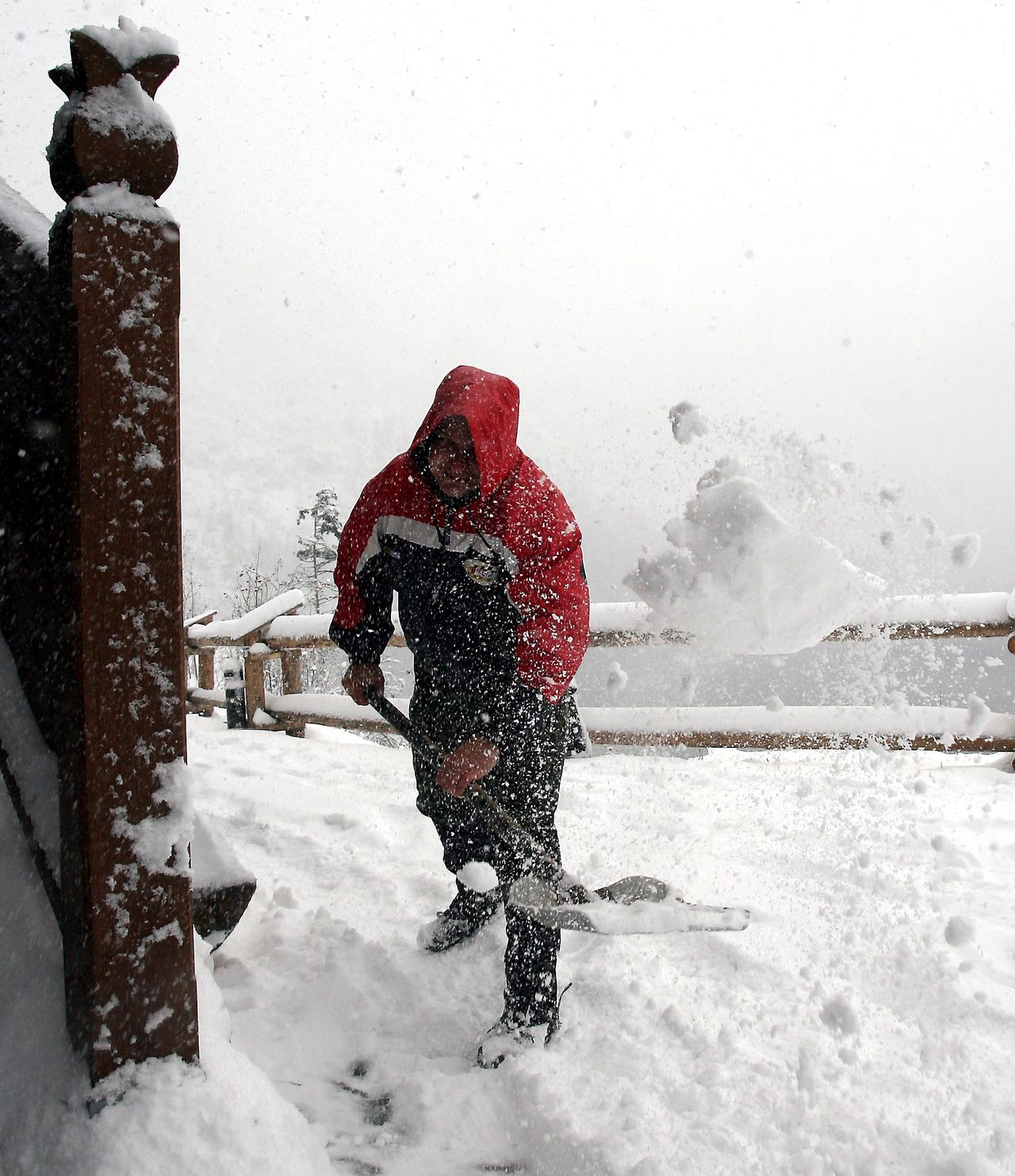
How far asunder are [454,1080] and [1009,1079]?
4.33ft

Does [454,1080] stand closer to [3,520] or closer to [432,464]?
[432,464]

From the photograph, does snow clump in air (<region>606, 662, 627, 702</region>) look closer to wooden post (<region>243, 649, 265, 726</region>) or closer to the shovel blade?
the shovel blade

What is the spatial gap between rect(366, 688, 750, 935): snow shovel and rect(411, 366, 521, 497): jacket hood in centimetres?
85

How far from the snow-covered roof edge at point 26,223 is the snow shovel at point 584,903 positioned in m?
1.52

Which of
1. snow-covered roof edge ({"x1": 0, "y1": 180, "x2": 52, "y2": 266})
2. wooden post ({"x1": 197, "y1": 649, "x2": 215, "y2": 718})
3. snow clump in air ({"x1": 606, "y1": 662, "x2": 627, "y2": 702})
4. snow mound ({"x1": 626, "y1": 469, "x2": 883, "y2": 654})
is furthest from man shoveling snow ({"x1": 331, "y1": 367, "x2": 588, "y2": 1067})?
wooden post ({"x1": 197, "y1": 649, "x2": 215, "y2": 718})

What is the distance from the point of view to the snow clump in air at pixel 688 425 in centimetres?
296

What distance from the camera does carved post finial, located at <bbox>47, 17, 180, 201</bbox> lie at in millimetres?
1150

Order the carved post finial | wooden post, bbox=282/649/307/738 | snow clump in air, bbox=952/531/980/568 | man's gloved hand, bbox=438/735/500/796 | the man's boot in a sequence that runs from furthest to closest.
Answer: wooden post, bbox=282/649/307/738, snow clump in air, bbox=952/531/980/568, the man's boot, man's gloved hand, bbox=438/735/500/796, the carved post finial

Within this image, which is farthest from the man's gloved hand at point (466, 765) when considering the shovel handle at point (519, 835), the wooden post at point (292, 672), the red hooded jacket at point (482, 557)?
the wooden post at point (292, 672)

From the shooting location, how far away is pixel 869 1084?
1726 millimetres

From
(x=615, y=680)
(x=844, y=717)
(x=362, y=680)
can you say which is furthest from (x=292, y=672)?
(x=844, y=717)

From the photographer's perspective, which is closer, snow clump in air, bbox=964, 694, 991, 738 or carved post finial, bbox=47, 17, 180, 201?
carved post finial, bbox=47, 17, 180, 201

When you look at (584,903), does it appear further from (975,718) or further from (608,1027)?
(975,718)

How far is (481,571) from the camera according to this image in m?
2.02
